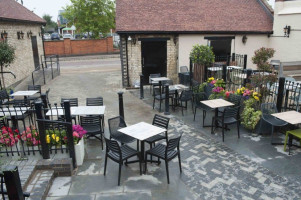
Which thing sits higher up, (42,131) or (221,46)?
(221,46)

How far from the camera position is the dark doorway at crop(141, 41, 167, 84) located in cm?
1362

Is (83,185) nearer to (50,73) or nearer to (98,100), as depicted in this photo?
(98,100)

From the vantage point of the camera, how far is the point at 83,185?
505cm

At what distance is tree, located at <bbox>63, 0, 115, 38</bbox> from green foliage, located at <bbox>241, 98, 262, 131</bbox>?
24327 millimetres

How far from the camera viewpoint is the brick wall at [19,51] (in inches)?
507

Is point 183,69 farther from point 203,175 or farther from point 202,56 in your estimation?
point 203,175

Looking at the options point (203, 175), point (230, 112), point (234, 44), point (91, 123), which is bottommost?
point (203, 175)

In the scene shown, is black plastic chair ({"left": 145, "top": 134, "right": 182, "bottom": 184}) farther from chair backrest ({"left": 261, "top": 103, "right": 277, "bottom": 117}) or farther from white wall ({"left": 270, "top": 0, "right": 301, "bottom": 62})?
white wall ({"left": 270, "top": 0, "right": 301, "bottom": 62})

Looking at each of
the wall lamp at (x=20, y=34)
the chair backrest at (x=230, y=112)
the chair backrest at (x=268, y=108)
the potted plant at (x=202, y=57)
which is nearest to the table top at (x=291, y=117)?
the chair backrest at (x=268, y=108)

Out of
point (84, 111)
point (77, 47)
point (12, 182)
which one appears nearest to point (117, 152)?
point (12, 182)

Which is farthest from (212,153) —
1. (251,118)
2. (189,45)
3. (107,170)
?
(189,45)

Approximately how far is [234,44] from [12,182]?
14015mm

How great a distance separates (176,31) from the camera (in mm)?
13469

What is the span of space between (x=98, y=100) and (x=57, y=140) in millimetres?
2607
